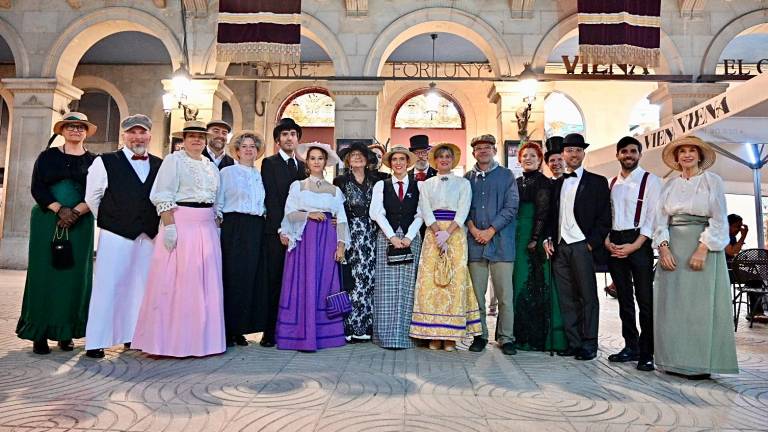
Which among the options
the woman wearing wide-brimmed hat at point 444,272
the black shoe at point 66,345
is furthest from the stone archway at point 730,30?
the black shoe at point 66,345

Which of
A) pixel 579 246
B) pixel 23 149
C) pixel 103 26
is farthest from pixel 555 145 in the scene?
pixel 23 149

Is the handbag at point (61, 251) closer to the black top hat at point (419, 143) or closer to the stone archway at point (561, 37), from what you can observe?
the black top hat at point (419, 143)

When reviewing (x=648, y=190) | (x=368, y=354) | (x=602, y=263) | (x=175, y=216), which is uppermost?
(x=648, y=190)

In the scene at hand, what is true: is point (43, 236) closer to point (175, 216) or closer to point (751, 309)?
point (175, 216)

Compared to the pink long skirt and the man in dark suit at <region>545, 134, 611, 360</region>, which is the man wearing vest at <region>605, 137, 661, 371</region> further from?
the pink long skirt

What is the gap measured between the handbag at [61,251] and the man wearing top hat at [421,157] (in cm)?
306

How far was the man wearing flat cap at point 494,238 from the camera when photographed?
13.9 ft

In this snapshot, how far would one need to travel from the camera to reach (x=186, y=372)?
130 inches

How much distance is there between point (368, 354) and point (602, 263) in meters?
2.17

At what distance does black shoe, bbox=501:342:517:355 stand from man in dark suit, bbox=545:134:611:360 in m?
0.44

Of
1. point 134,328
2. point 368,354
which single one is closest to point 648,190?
point 368,354

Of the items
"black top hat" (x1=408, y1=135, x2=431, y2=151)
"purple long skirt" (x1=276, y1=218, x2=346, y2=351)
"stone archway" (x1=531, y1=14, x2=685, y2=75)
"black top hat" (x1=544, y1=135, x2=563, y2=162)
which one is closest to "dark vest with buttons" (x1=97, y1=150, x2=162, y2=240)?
"purple long skirt" (x1=276, y1=218, x2=346, y2=351)

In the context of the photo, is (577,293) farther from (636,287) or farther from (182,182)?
(182,182)

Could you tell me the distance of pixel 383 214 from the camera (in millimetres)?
4328
